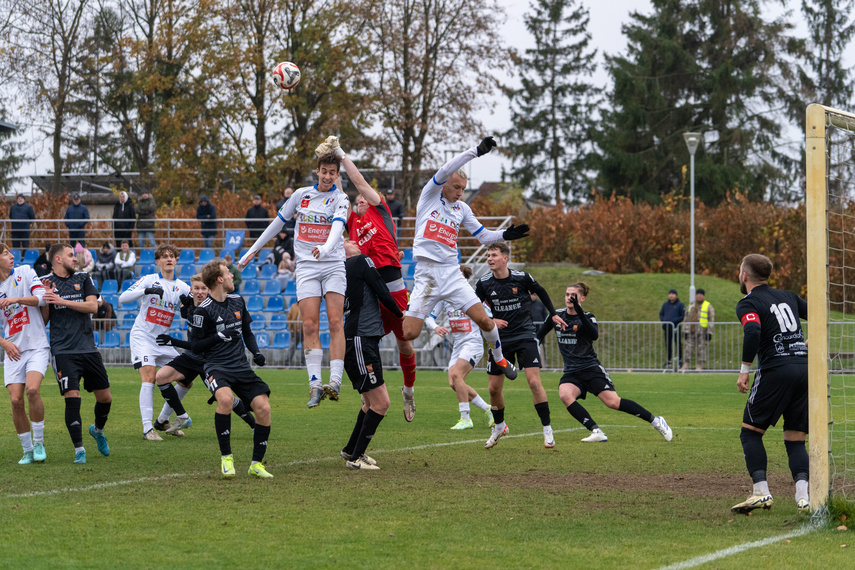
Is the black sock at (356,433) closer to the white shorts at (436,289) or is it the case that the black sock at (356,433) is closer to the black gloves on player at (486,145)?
the white shorts at (436,289)

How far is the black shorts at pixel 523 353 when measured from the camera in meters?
11.2

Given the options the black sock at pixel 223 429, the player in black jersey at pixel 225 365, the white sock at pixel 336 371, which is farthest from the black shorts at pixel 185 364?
the black sock at pixel 223 429

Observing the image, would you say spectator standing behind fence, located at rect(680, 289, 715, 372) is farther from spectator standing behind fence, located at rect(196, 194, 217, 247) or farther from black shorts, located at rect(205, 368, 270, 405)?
black shorts, located at rect(205, 368, 270, 405)

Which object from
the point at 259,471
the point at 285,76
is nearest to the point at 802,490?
the point at 259,471

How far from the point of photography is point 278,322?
23.8 metres

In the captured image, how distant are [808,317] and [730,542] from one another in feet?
5.79

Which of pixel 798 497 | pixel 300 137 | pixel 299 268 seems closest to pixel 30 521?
pixel 299 268

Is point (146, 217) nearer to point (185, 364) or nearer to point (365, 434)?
point (185, 364)

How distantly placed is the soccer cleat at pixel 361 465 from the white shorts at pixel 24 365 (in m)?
3.11

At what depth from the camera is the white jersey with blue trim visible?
10.0 metres

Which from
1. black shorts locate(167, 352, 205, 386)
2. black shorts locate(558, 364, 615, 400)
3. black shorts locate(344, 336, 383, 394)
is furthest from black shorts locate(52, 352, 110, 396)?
black shorts locate(558, 364, 615, 400)

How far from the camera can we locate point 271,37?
36125 millimetres

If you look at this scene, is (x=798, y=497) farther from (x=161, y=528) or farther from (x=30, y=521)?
(x=30, y=521)

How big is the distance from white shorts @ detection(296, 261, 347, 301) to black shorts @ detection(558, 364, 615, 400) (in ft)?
10.1
